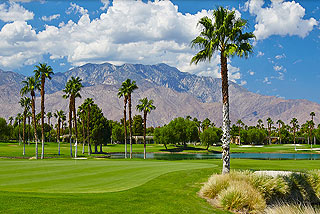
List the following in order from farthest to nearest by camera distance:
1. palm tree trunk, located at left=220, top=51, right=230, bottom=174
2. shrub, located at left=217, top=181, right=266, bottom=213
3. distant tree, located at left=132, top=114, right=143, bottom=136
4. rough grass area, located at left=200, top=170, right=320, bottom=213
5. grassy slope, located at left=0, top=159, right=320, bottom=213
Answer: distant tree, located at left=132, top=114, right=143, bottom=136 → palm tree trunk, located at left=220, top=51, right=230, bottom=174 → rough grass area, located at left=200, top=170, right=320, bottom=213 → shrub, located at left=217, top=181, right=266, bottom=213 → grassy slope, located at left=0, top=159, right=320, bottom=213

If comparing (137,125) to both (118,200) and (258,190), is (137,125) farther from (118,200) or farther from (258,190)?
(118,200)

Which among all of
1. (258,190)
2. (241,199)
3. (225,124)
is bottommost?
(241,199)

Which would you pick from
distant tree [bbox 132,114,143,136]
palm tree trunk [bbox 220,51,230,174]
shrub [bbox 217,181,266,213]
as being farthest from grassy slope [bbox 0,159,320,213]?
distant tree [bbox 132,114,143,136]

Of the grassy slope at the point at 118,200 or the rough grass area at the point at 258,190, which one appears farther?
the rough grass area at the point at 258,190

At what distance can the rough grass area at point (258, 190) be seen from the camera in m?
16.4

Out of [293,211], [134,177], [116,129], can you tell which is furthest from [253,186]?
[116,129]

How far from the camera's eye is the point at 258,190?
17719 mm

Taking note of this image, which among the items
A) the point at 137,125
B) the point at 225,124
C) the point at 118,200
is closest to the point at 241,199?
the point at 118,200

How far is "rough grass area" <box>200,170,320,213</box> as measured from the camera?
53.7 feet

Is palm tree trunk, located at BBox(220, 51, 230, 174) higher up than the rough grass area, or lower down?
higher up

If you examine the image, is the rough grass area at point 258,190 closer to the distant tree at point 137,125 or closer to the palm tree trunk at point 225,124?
the palm tree trunk at point 225,124

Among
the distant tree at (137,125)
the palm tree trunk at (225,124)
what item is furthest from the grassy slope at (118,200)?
the distant tree at (137,125)

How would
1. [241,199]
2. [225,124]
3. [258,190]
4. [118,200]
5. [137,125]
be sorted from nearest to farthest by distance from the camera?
[118,200]
[241,199]
[258,190]
[225,124]
[137,125]

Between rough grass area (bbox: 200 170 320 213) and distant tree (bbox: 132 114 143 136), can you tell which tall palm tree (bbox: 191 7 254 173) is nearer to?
rough grass area (bbox: 200 170 320 213)
